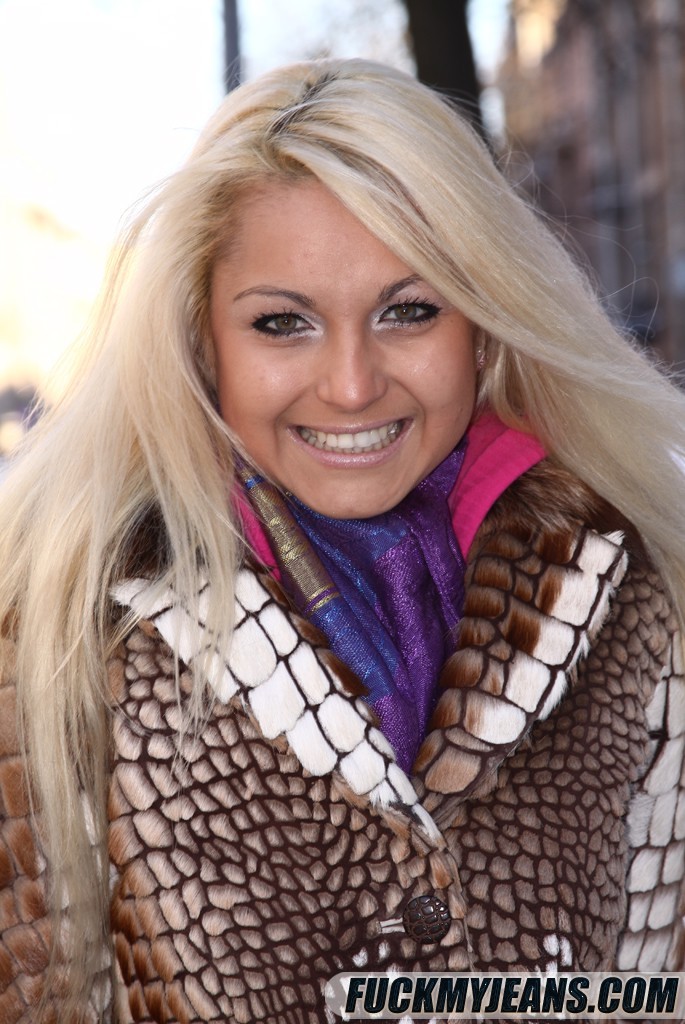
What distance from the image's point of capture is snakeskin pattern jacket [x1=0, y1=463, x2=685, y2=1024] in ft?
6.33

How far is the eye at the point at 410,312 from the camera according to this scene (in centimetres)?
216

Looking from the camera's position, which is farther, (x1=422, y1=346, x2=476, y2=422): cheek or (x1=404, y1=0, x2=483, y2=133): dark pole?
(x1=404, y1=0, x2=483, y2=133): dark pole

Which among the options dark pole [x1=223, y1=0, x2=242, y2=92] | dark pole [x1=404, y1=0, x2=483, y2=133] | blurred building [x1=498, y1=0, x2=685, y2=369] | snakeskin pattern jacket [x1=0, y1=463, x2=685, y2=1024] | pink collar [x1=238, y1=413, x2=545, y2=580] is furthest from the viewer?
blurred building [x1=498, y1=0, x2=685, y2=369]

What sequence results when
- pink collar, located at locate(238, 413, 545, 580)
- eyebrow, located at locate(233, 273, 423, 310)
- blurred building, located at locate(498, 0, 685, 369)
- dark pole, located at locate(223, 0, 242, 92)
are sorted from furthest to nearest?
blurred building, located at locate(498, 0, 685, 369) → dark pole, located at locate(223, 0, 242, 92) → pink collar, located at locate(238, 413, 545, 580) → eyebrow, located at locate(233, 273, 423, 310)

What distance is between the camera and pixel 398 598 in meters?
2.38

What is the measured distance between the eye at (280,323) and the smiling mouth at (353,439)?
18 centimetres

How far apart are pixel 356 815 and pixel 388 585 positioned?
54 centimetres

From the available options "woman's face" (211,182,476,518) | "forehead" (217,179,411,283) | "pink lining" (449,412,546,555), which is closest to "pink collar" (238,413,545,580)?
"pink lining" (449,412,546,555)

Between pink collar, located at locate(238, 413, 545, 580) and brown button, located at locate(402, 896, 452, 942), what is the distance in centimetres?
72

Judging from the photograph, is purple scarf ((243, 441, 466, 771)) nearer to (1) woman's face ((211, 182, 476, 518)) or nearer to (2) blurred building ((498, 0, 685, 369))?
(1) woman's face ((211, 182, 476, 518))

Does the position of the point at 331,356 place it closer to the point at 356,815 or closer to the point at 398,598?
the point at 398,598

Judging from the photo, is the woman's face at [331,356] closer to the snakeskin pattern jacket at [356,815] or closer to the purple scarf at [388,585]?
the purple scarf at [388,585]

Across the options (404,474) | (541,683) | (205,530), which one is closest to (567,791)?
(541,683)

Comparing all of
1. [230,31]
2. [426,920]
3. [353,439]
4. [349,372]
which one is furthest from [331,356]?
[230,31]
